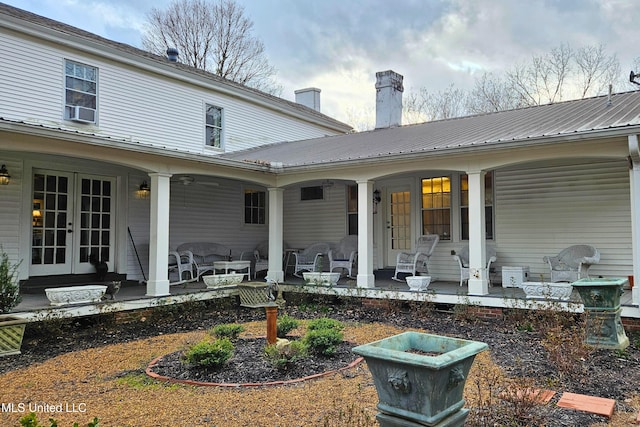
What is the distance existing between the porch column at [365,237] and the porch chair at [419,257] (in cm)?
88

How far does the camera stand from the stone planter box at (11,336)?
225 inches

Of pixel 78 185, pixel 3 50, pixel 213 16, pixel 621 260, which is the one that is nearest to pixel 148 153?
pixel 78 185

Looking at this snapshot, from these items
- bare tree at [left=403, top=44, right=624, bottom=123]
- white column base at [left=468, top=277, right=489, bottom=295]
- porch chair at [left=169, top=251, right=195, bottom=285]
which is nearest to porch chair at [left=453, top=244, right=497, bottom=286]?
white column base at [left=468, top=277, right=489, bottom=295]

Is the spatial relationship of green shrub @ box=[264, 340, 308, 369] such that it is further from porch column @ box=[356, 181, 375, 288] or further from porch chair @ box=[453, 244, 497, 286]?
porch chair @ box=[453, 244, 497, 286]

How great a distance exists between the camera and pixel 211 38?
23281 mm

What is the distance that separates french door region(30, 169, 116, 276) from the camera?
28.8ft

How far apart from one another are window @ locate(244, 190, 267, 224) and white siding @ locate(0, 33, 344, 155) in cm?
140

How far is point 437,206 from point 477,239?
2.57 m

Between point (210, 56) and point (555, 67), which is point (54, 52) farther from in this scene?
point (555, 67)

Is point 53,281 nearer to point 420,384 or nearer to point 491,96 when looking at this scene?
point 420,384

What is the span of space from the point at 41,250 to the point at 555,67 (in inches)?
826

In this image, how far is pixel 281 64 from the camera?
2464 cm

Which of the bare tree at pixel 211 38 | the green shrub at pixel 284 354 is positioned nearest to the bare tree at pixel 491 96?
the bare tree at pixel 211 38

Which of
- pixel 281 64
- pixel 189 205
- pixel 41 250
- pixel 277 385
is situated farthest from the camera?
pixel 281 64
